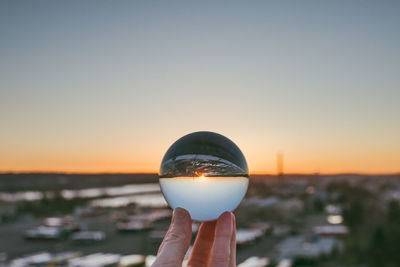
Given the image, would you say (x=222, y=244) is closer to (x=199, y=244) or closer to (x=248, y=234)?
(x=199, y=244)

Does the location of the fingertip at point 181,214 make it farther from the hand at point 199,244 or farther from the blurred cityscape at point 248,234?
the blurred cityscape at point 248,234

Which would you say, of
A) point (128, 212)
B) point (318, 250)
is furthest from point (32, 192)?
point (318, 250)

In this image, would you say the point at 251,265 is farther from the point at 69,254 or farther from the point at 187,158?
the point at 187,158

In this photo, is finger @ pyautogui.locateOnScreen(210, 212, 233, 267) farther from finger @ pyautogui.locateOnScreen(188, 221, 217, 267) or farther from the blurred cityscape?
the blurred cityscape

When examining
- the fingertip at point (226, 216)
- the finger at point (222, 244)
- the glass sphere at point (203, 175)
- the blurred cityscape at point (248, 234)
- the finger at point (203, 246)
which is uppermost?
the glass sphere at point (203, 175)

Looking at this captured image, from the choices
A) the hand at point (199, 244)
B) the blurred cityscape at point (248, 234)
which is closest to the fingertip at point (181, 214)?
the hand at point (199, 244)

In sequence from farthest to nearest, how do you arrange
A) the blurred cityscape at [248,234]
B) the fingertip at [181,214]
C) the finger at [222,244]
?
1. the blurred cityscape at [248,234]
2. the fingertip at [181,214]
3. the finger at [222,244]
